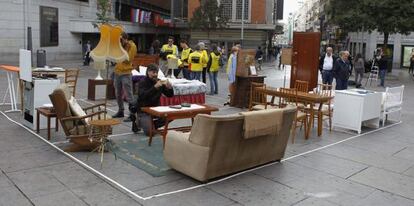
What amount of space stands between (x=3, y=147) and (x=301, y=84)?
22.4 ft

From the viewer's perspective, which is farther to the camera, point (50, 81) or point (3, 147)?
point (50, 81)

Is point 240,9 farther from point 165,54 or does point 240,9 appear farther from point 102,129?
point 102,129

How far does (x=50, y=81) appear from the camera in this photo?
8.89 metres

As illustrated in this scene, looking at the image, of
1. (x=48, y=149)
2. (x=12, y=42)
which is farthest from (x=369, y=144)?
(x=12, y=42)

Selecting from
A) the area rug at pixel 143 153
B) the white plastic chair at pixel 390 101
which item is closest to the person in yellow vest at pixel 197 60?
the white plastic chair at pixel 390 101

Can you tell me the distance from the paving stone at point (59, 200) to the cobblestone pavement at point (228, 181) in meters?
0.01

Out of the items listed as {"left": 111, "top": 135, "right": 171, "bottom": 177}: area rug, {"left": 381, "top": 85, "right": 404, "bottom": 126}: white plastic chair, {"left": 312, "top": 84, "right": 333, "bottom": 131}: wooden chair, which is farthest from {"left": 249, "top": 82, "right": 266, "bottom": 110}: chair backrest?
{"left": 111, "top": 135, "right": 171, "bottom": 177}: area rug

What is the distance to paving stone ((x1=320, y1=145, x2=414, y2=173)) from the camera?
7.25 m

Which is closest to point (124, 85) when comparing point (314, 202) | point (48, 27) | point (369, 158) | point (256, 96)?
point (256, 96)

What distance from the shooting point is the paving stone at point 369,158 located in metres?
7.25

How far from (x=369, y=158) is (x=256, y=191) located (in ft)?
9.59

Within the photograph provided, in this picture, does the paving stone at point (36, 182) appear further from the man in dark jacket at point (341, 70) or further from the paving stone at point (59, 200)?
the man in dark jacket at point (341, 70)

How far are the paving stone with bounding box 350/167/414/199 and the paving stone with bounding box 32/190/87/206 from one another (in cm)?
386

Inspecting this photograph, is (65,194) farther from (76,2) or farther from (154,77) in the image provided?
(76,2)
